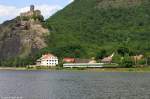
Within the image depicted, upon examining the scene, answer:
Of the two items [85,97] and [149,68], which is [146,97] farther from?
[149,68]

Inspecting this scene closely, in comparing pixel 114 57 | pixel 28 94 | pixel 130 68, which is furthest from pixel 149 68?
pixel 28 94

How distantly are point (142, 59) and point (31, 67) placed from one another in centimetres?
4425

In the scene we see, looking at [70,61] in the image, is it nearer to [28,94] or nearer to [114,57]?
[114,57]

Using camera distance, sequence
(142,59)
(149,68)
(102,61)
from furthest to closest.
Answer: (102,61)
(142,59)
(149,68)

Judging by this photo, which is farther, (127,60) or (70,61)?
(70,61)

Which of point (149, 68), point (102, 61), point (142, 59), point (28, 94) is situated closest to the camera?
point (28, 94)

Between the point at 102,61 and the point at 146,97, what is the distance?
127 m

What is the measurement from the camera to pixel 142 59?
176 meters

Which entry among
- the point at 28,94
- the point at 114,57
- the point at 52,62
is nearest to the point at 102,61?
the point at 114,57

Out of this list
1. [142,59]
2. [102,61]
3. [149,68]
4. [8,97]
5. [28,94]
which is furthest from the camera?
[102,61]

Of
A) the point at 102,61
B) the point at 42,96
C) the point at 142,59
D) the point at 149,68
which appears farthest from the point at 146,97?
the point at 102,61

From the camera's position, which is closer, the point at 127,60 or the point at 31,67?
the point at 127,60

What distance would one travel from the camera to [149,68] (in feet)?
522

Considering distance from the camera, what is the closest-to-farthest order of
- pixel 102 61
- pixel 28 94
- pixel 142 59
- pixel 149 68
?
pixel 28 94 → pixel 149 68 → pixel 142 59 → pixel 102 61
